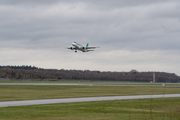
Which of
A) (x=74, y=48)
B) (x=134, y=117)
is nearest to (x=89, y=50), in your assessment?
(x=74, y=48)

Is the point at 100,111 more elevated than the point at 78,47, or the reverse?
the point at 78,47

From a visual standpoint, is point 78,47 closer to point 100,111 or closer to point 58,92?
point 58,92

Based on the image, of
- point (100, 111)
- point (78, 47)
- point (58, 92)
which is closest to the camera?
point (100, 111)

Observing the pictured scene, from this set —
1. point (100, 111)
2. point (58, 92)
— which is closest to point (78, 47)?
point (58, 92)

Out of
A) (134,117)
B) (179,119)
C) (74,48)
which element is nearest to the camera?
(179,119)

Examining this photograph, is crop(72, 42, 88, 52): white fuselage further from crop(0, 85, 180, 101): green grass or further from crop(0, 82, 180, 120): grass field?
crop(0, 82, 180, 120): grass field

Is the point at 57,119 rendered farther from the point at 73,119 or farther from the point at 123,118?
the point at 123,118

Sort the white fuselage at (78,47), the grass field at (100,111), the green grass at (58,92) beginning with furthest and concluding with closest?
the white fuselage at (78,47)
the green grass at (58,92)
the grass field at (100,111)

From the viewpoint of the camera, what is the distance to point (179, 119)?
1948cm

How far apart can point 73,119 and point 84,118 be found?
3.42 ft

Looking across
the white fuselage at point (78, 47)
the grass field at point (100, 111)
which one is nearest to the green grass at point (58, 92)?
the grass field at point (100, 111)

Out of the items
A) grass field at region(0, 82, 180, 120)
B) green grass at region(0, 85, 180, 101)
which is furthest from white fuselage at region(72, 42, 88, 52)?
grass field at region(0, 82, 180, 120)

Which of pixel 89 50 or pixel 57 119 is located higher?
pixel 89 50

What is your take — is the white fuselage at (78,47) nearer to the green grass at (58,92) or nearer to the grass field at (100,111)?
the green grass at (58,92)
